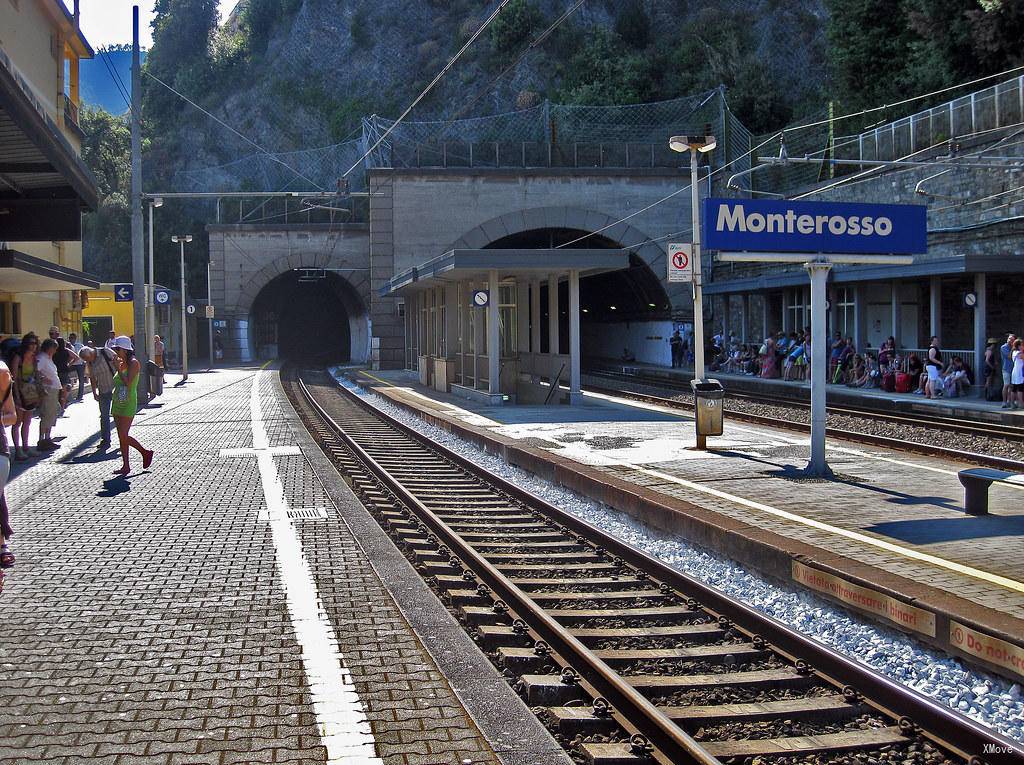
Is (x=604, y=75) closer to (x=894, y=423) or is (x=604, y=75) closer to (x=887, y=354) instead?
(x=887, y=354)

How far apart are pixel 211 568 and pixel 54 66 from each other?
2543 cm

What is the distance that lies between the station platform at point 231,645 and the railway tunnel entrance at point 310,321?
4338cm

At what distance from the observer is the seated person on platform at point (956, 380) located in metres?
23.2

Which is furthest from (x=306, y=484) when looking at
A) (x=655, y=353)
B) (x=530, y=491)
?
(x=655, y=353)

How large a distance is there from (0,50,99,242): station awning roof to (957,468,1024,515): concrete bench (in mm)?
9389

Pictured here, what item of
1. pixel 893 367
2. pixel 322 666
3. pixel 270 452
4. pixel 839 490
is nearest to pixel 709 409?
pixel 839 490

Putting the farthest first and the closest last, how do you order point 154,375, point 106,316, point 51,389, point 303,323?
point 303,323
point 106,316
point 154,375
point 51,389

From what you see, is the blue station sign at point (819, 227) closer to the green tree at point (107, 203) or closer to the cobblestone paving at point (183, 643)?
the cobblestone paving at point (183, 643)

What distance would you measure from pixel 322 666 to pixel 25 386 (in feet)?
33.9

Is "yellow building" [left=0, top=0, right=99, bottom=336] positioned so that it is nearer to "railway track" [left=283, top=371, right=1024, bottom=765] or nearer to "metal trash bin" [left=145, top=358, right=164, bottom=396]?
"metal trash bin" [left=145, top=358, right=164, bottom=396]

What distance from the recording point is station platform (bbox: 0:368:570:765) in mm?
4516

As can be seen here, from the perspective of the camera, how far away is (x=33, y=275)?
20344 mm

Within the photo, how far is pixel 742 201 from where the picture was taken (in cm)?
1126

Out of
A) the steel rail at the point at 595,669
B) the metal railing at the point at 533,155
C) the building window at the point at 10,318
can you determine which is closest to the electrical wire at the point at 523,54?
the metal railing at the point at 533,155
